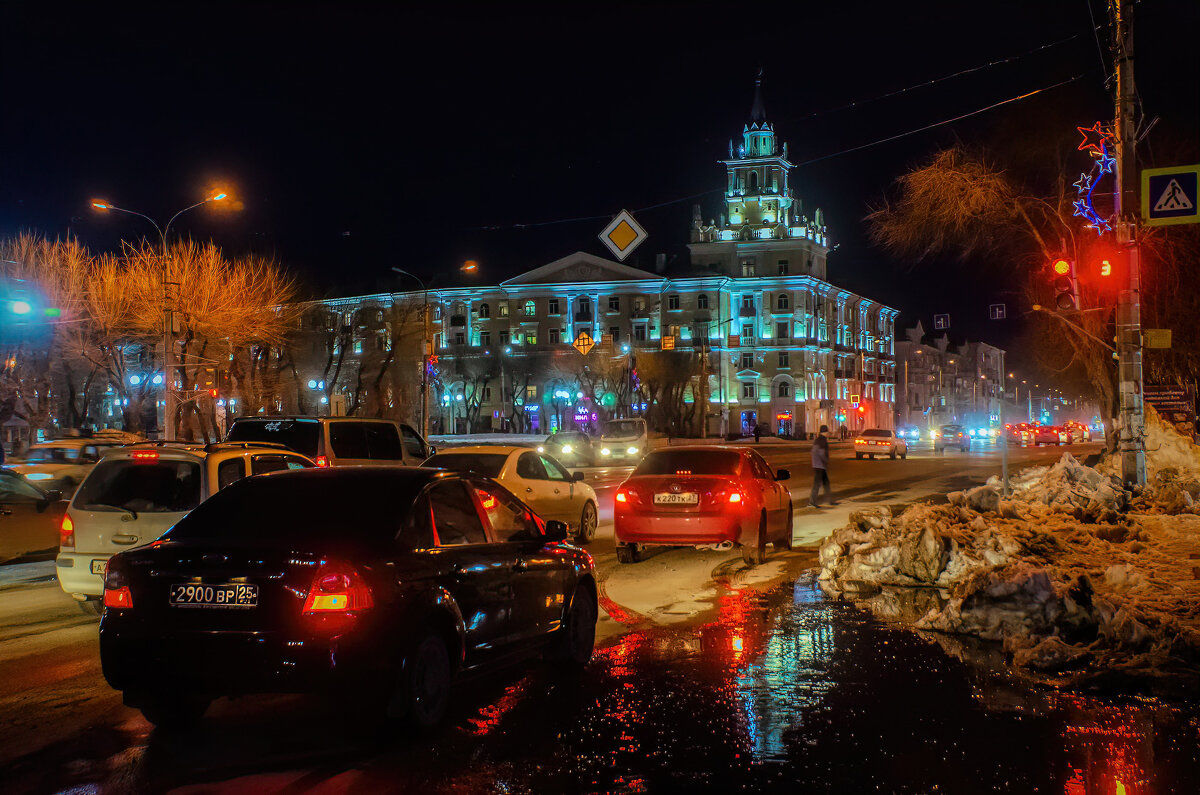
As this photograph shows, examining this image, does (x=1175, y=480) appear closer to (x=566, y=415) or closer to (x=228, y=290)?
(x=228, y=290)

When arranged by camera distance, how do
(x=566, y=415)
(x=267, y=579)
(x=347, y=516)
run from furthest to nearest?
(x=566, y=415)
(x=347, y=516)
(x=267, y=579)

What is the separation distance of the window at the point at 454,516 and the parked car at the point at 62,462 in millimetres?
18432

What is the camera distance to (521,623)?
22.9ft

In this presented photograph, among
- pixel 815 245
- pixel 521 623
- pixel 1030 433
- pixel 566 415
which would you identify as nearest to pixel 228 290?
pixel 521 623

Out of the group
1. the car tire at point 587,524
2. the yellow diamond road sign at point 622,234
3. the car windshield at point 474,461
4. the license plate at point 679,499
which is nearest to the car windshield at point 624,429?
the yellow diamond road sign at point 622,234

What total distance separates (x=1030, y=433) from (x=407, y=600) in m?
71.2

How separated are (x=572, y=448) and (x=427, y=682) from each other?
128 feet

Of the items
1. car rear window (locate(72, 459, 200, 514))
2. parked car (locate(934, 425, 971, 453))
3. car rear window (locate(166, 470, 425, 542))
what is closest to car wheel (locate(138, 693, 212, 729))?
car rear window (locate(166, 470, 425, 542))

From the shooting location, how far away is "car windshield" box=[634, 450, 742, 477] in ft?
44.6

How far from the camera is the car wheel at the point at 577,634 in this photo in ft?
25.1

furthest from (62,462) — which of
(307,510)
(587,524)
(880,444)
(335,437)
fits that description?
(880,444)

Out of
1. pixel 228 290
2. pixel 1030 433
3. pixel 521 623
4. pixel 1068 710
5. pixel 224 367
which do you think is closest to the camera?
pixel 1068 710

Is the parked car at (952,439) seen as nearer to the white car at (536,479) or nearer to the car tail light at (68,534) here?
Answer: the white car at (536,479)

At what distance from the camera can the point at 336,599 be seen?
546cm
